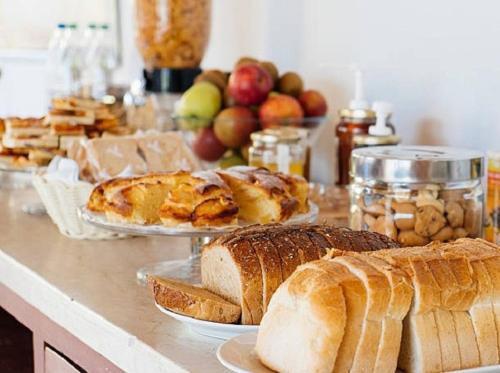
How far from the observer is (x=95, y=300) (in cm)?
127

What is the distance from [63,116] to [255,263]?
120cm

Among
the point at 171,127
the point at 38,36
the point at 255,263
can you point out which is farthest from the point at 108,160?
the point at 38,36

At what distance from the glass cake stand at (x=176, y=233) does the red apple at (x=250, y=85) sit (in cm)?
57

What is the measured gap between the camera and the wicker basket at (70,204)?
1.65 meters

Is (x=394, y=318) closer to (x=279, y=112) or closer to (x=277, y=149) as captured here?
(x=277, y=149)

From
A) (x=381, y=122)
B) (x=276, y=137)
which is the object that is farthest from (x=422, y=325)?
(x=276, y=137)

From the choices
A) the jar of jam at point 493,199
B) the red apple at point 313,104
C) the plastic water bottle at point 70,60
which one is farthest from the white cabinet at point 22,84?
the jar of jam at point 493,199

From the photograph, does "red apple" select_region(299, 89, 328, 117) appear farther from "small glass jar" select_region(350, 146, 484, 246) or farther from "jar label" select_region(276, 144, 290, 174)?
"small glass jar" select_region(350, 146, 484, 246)

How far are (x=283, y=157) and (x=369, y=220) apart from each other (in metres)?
0.53

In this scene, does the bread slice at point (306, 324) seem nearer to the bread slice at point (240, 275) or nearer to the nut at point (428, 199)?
the bread slice at point (240, 275)

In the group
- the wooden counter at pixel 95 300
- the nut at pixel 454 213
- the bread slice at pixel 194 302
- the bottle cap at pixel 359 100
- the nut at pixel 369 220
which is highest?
the bottle cap at pixel 359 100

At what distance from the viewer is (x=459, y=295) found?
0.91 m

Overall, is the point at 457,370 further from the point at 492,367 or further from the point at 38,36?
the point at 38,36

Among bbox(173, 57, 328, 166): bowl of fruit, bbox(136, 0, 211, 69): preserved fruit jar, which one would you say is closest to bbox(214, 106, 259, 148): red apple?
bbox(173, 57, 328, 166): bowl of fruit
